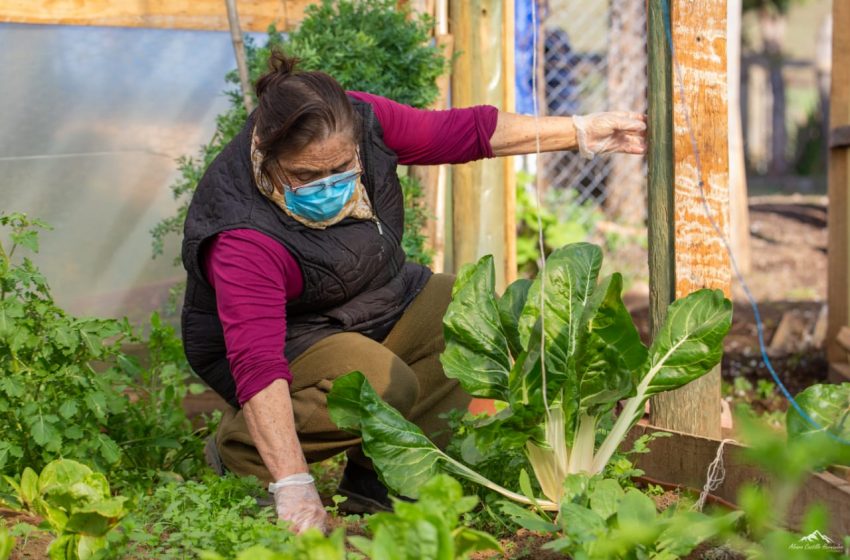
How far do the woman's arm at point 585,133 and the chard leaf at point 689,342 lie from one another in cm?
68

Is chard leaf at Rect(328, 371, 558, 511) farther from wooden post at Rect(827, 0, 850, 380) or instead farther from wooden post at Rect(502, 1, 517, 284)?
wooden post at Rect(827, 0, 850, 380)

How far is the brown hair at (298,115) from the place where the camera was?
110 inches

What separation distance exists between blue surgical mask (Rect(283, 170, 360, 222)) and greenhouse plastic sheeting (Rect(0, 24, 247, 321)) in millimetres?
1977

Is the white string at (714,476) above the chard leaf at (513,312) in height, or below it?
below

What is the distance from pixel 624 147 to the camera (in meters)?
3.30

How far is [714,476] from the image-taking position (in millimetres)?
2855

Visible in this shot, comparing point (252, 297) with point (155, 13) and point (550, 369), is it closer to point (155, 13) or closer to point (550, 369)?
point (550, 369)

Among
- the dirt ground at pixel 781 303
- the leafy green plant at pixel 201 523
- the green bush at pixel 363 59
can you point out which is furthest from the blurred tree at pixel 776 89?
the leafy green plant at pixel 201 523

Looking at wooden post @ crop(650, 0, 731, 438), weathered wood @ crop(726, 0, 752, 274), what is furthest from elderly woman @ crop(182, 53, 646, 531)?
weathered wood @ crop(726, 0, 752, 274)

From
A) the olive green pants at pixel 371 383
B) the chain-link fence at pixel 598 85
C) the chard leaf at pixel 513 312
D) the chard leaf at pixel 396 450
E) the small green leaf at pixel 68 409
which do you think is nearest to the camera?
the chard leaf at pixel 396 450

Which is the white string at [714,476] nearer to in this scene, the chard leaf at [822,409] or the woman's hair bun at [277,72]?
the chard leaf at [822,409]

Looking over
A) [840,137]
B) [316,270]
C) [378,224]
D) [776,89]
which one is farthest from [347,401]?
[776,89]

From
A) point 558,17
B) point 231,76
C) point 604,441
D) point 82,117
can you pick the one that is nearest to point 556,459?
point 604,441

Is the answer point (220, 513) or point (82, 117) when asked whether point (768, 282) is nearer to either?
point (82, 117)
